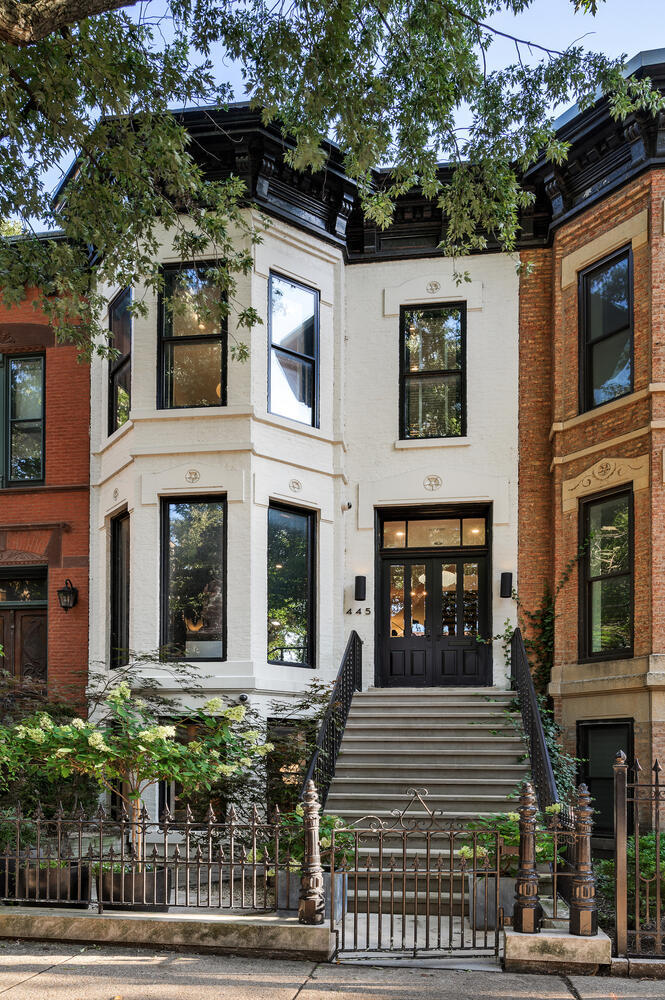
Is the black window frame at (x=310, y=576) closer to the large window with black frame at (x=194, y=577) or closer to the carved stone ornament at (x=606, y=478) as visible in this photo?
the large window with black frame at (x=194, y=577)

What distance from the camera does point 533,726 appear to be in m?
10.9

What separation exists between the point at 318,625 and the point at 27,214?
21.0 ft

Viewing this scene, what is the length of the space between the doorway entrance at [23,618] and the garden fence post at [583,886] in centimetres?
976

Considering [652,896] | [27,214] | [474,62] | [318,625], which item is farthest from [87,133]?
[652,896]

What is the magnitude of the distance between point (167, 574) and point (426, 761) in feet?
13.6

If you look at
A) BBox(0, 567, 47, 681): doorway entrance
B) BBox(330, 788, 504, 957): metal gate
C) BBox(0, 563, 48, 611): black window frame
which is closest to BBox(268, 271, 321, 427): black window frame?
BBox(0, 563, 48, 611): black window frame

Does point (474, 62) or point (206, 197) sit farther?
point (206, 197)

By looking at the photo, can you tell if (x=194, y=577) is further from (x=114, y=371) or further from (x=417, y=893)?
(x=417, y=893)

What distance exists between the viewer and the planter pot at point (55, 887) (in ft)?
25.9

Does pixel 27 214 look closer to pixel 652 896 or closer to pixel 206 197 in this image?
pixel 206 197

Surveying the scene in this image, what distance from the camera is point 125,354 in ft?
45.7

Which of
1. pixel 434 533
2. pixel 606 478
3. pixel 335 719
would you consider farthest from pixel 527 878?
pixel 434 533

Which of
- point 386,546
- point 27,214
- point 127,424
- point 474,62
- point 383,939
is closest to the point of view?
point 383,939

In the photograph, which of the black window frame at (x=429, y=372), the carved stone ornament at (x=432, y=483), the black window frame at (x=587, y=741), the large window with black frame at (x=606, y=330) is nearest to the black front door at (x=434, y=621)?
the carved stone ornament at (x=432, y=483)
